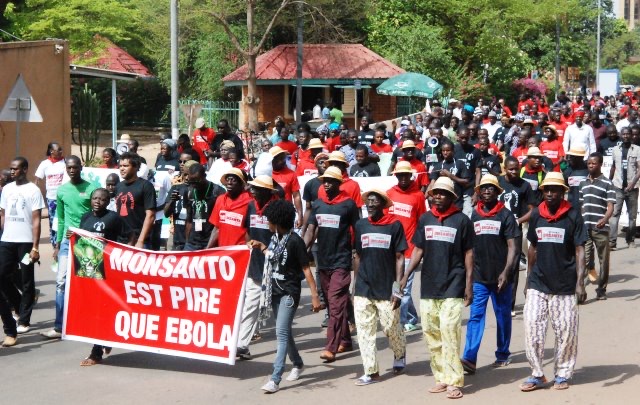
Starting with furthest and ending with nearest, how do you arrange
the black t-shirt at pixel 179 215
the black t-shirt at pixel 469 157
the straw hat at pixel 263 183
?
1. the black t-shirt at pixel 469 157
2. the black t-shirt at pixel 179 215
3. the straw hat at pixel 263 183

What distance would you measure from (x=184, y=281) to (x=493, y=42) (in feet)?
115

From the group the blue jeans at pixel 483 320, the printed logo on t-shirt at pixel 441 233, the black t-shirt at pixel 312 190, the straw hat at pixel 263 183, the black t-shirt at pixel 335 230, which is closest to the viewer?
the printed logo on t-shirt at pixel 441 233

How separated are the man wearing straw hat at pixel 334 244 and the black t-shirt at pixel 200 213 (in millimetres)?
1268

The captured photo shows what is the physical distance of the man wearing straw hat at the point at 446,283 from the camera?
8.55 metres

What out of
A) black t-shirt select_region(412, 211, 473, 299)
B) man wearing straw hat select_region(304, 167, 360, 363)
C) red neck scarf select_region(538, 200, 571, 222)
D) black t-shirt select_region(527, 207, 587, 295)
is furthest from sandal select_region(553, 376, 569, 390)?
man wearing straw hat select_region(304, 167, 360, 363)

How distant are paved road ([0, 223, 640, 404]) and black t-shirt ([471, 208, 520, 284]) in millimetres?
865

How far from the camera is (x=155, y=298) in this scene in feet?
31.5

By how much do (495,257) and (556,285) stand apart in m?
0.95

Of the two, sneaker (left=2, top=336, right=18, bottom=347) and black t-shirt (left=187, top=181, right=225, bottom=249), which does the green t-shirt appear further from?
sneaker (left=2, top=336, right=18, bottom=347)

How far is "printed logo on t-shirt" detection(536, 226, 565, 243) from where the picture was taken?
8.82 metres

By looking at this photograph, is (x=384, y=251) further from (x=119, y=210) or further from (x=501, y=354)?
(x=119, y=210)

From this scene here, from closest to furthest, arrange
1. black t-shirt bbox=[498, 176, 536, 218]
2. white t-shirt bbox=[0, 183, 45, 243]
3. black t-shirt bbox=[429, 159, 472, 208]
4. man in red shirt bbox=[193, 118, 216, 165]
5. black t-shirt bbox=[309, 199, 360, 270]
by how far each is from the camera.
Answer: black t-shirt bbox=[309, 199, 360, 270], white t-shirt bbox=[0, 183, 45, 243], black t-shirt bbox=[498, 176, 536, 218], black t-shirt bbox=[429, 159, 472, 208], man in red shirt bbox=[193, 118, 216, 165]

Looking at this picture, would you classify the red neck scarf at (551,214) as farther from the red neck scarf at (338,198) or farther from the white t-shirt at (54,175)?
the white t-shirt at (54,175)

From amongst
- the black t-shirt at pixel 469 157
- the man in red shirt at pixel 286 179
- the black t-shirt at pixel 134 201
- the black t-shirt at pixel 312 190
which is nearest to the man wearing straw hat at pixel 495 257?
the black t-shirt at pixel 312 190
